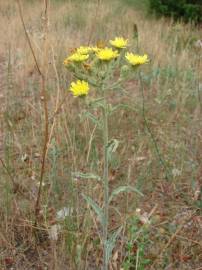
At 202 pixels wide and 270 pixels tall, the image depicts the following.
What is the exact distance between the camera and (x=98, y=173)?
8.08 feet

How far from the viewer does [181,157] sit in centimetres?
277

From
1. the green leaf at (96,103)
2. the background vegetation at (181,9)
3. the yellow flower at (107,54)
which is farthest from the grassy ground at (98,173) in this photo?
the background vegetation at (181,9)

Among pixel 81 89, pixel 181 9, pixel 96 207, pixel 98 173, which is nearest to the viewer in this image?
pixel 81 89

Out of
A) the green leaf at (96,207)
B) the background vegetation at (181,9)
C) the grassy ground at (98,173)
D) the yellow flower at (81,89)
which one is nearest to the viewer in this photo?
the yellow flower at (81,89)

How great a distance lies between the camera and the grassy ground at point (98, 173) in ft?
6.80

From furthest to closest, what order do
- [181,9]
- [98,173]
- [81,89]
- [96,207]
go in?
1. [181,9]
2. [98,173]
3. [96,207]
4. [81,89]

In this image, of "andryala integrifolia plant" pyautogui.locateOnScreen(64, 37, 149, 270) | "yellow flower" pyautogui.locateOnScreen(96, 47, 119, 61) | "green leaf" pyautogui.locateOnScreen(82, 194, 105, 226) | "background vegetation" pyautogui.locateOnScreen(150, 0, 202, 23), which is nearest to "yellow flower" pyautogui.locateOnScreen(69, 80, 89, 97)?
"andryala integrifolia plant" pyautogui.locateOnScreen(64, 37, 149, 270)

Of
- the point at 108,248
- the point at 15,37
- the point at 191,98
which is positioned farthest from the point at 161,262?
the point at 15,37

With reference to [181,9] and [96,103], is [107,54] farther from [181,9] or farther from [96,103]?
[181,9]

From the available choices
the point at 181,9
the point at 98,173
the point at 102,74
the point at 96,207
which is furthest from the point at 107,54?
the point at 181,9

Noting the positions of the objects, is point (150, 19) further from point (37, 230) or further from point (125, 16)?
point (37, 230)

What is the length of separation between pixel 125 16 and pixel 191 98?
15.5 feet

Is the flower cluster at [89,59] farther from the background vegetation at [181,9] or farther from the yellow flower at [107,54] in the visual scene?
the background vegetation at [181,9]

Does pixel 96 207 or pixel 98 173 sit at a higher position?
pixel 96 207
